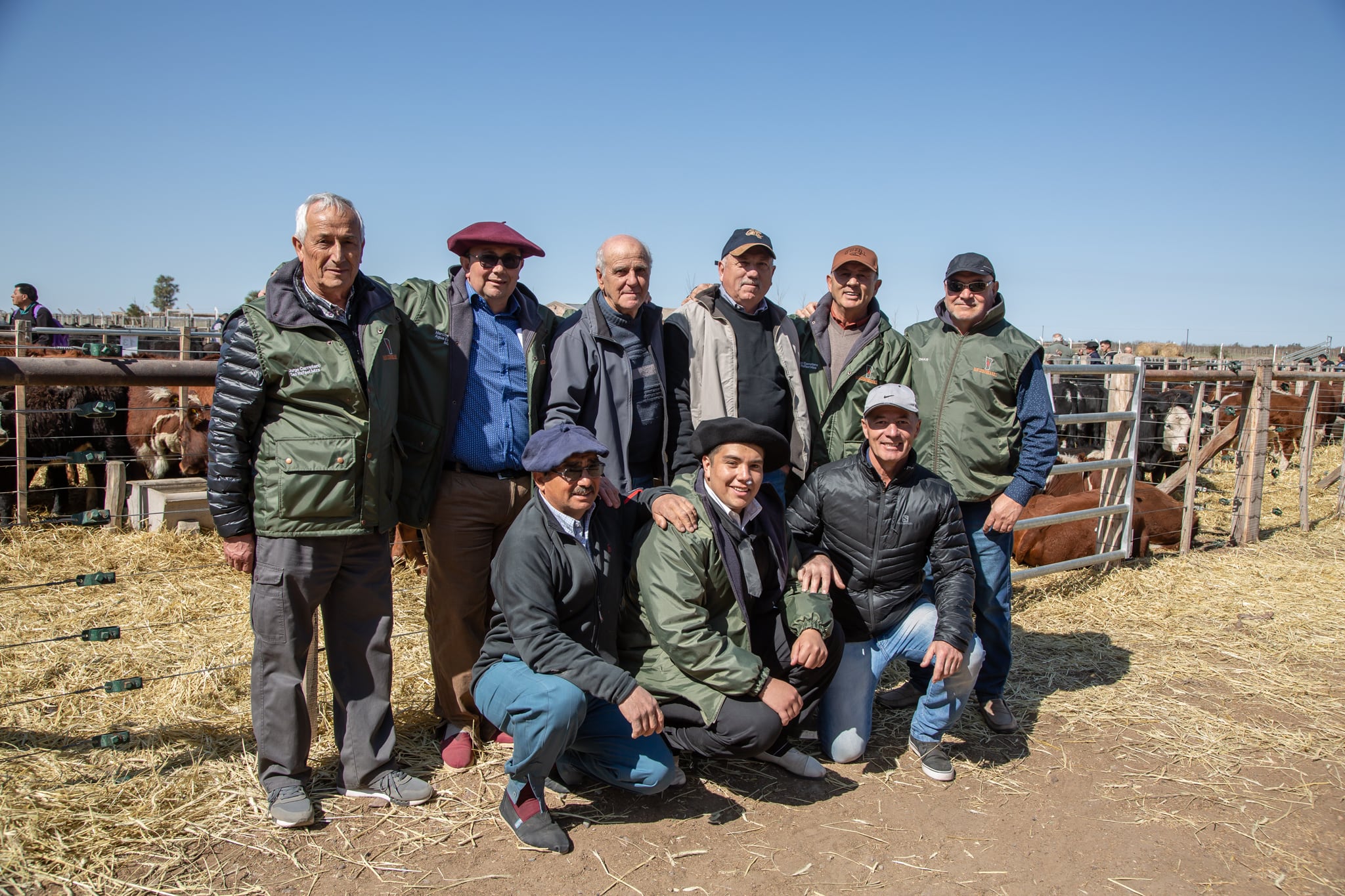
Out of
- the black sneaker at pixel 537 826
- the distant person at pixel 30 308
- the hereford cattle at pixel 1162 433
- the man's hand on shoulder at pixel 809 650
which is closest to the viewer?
the black sneaker at pixel 537 826

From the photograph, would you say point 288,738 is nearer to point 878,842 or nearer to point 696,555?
point 696,555

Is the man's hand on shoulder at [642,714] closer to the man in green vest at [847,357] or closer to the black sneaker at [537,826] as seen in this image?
the black sneaker at [537,826]

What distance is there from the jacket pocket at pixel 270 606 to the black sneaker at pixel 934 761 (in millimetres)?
2544

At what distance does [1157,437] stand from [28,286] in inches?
616

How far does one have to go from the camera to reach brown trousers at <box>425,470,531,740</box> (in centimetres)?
347

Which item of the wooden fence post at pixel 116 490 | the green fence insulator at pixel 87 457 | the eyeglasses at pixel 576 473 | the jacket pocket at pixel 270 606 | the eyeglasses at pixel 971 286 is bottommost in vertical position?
the wooden fence post at pixel 116 490

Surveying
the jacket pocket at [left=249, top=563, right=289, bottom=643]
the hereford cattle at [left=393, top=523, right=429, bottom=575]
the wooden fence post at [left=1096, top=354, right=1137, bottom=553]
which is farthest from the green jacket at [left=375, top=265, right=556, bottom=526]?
the wooden fence post at [left=1096, top=354, right=1137, bottom=553]

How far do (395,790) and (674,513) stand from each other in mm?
1424

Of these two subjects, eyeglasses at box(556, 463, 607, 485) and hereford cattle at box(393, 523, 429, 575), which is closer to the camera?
eyeglasses at box(556, 463, 607, 485)

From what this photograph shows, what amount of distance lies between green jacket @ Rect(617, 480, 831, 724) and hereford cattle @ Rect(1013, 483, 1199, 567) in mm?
4205

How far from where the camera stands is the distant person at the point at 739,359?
3.76m

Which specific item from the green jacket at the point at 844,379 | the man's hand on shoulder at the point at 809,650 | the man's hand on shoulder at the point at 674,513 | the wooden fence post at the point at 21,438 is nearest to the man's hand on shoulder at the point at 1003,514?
the green jacket at the point at 844,379

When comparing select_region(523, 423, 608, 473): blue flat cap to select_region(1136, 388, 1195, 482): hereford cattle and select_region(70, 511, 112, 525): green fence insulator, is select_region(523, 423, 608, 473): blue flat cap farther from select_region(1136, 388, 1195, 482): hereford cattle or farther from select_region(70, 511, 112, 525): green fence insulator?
select_region(1136, 388, 1195, 482): hereford cattle

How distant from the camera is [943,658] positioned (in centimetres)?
339
